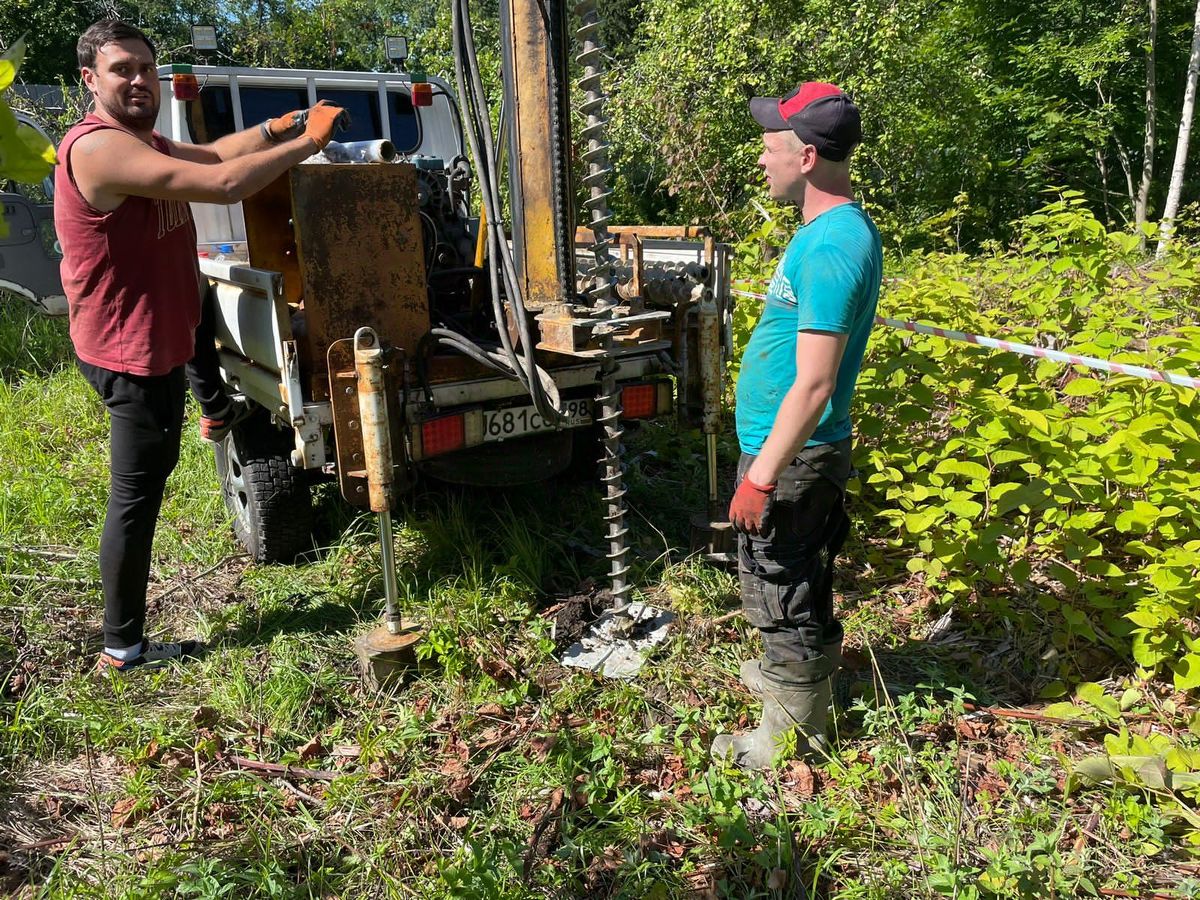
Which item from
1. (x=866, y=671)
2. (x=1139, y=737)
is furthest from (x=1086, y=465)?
(x=866, y=671)

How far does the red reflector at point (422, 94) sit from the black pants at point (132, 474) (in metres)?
3.48

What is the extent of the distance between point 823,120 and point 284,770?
2455 millimetres

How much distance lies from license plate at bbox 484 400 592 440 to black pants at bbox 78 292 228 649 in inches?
44.0

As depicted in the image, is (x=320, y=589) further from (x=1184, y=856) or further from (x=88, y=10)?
(x=88, y=10)

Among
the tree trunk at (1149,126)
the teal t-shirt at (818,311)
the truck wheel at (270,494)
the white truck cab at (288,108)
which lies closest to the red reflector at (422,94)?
the white truck cab at (288,108)

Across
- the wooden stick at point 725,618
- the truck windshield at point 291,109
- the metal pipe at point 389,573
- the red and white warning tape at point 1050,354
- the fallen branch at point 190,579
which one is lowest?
the wooden stick at point 725,618

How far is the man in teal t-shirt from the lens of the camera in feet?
7.22

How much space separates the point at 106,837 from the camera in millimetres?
2523

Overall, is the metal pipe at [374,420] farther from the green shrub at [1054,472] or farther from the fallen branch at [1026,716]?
the fallen branch at [1026,716]

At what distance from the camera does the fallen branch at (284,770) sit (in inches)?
108

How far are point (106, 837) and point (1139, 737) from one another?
118 inches

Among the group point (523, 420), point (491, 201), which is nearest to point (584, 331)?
point (491, 201)

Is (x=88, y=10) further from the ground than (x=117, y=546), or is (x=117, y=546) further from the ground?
(x=88, y=10)

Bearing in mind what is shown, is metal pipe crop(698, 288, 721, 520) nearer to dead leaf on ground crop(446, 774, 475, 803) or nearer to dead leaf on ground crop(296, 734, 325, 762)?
dead leaf on ground crop(446, 774, 475, 803)
